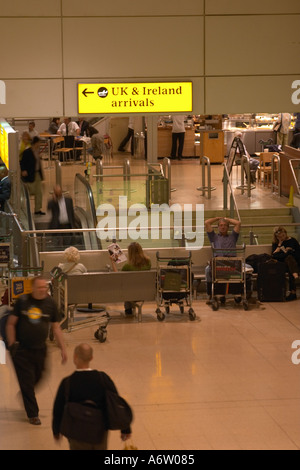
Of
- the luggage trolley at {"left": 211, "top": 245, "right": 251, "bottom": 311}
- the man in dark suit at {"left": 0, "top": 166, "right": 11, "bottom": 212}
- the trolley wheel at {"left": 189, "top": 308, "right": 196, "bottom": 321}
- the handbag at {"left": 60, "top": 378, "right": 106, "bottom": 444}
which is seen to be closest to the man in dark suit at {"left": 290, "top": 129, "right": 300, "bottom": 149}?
the man in dark suit at {"left": 0, "top": 166, "right": 11, "bottom": 212}

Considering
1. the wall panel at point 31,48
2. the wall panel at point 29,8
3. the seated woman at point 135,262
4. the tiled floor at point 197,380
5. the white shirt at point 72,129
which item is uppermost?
the wall panel at point 29,8

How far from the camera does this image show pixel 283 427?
9.01 m

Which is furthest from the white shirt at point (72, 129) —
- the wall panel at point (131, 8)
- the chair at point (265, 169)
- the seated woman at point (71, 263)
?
the seated woman at point (71, 263)

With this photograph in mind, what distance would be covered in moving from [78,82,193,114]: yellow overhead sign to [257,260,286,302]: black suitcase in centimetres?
289

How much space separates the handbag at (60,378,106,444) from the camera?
691 centimetres

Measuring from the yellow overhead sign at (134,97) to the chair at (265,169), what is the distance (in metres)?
9.26

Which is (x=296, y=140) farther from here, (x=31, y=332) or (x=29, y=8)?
(x=31, y=332)

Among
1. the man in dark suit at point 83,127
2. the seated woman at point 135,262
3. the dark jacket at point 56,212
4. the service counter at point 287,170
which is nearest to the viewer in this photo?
the seated woman at point 135,262

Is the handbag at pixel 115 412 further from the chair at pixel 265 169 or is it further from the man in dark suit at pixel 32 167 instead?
the chair at pixel 265 169

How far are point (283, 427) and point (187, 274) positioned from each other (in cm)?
471

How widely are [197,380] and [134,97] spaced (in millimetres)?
4881

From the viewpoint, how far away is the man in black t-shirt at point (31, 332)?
29.0 feet

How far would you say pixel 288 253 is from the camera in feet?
47.7

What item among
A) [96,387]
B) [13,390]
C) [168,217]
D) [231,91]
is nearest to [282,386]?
[13,390]
